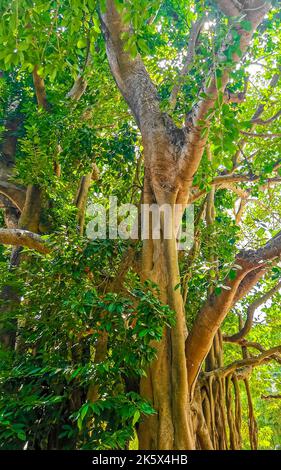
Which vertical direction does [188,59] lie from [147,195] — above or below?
above

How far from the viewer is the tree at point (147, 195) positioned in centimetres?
214

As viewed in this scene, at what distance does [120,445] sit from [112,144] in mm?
2561

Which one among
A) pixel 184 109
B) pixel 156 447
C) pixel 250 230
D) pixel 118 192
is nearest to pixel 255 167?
pixel 184 109

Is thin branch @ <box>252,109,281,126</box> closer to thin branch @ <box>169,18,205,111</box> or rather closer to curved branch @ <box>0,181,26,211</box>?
thin branch @ <box>169,18,205,111</box>

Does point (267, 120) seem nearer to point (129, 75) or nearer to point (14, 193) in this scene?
point (129, 75)

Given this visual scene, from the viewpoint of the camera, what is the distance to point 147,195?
3.05m

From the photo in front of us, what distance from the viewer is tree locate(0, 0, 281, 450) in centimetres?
214

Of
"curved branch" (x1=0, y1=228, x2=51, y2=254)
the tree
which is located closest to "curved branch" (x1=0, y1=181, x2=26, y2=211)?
the tree

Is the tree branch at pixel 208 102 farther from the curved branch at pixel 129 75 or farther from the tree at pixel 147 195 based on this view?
the curved branch at pixel 129 75

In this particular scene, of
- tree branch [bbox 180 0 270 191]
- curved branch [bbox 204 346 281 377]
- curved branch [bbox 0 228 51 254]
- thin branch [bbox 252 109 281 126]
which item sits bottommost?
curved branch [bbox 204 346 281 377]

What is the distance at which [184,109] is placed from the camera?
360 centimetres

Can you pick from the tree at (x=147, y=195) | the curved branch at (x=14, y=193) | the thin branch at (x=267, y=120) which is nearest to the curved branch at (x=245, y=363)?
the tree at (x=147, y=195)

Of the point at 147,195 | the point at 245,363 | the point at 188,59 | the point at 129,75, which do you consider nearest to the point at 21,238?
the point at 147,195
